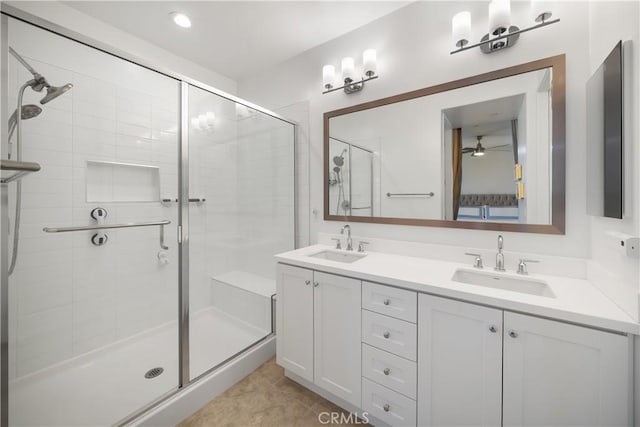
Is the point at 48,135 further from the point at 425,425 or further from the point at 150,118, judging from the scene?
the point at 425,425

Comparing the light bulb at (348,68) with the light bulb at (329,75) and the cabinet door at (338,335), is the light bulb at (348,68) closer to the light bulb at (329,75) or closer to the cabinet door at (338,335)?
the light bulb at (329,75)

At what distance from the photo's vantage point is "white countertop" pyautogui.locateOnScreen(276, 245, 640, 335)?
851mm

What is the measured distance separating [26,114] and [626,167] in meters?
2.77

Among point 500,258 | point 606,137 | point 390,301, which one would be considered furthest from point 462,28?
point 390,301

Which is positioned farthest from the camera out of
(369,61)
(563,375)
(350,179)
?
(350,179)

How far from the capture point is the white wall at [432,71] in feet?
4.01

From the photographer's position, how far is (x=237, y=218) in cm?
235

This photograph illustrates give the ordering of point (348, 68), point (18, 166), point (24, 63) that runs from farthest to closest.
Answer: point (348, 68) < point (24, 63) < point (18, 166)

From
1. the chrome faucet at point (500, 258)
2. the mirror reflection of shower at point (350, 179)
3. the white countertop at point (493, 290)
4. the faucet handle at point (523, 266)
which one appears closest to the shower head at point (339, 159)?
the mirror reflection of shower at point (350, 179)

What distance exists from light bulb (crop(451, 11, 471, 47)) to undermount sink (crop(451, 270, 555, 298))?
4.33 feet

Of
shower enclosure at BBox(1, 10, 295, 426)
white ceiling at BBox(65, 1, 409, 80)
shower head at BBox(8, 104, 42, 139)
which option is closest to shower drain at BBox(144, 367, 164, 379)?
shower enclosure at BBox(1, 10, 295, 426)

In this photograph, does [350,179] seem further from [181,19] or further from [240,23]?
[181,19]

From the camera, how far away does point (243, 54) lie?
7.60ft

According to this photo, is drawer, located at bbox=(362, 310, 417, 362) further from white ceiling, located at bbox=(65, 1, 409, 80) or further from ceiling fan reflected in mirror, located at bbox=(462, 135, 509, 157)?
white ceiling, located at bbox=(65, 1, 409, 80)
